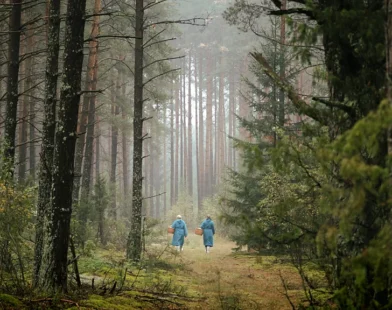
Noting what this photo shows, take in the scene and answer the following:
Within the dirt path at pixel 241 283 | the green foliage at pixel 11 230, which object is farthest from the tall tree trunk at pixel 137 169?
the green foliage at pixel 11 230

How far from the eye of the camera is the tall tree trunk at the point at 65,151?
623 centimetres

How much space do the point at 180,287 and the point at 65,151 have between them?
3.88 m

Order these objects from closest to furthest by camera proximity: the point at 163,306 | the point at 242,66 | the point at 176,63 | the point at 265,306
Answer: the point at 163,306 → the point at 265,306 → the point at 242,66 → the point at 176,63

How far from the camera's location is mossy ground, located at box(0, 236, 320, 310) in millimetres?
6105

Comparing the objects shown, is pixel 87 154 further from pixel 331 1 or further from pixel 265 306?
pixel 331 1

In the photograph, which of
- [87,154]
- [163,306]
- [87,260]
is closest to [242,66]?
[87,154]

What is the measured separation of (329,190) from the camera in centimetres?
334

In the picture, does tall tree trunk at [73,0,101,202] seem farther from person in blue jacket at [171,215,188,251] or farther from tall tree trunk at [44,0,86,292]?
tall tree trunk at [44,0,86,292]

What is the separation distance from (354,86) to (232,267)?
985cm

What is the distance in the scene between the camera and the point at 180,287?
341 inches

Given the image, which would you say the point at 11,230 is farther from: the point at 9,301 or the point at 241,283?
the point at 241,283

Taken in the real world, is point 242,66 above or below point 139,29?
above

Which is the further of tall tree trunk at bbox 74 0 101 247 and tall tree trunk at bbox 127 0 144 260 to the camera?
tall tree trunk at bbox 74 0 101 247

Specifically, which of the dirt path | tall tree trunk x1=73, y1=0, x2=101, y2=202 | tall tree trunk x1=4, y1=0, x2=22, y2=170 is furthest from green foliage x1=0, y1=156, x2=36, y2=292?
tall tree trunk x1=73, y1=0, x2=101, y2=202
